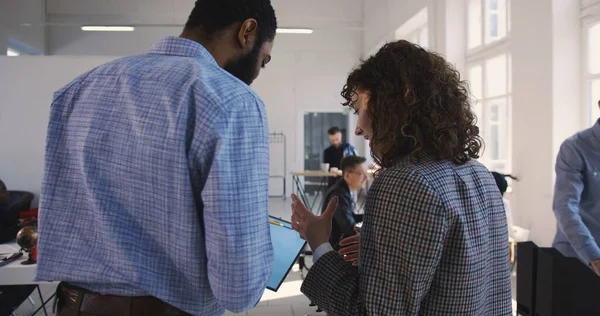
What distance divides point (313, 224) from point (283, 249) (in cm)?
15

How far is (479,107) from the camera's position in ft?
23.0

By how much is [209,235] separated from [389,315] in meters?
0.39

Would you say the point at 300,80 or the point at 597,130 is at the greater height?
the point at 300,80

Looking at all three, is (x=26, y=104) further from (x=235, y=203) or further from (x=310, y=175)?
(x=235, y=203)

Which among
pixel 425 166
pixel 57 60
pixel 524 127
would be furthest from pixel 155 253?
pixel 57 60

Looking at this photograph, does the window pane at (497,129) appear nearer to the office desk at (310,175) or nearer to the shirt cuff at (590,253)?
the office desk at (310,175)

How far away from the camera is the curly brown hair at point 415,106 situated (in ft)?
3.42

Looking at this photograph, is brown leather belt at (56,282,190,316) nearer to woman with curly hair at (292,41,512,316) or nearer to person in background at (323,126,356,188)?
woman with curly hair at (292,41,512,316)

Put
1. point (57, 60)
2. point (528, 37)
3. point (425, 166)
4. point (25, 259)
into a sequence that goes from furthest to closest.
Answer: point (57, 60) < point (528, 37) < point (25, 259) < point (425, 166)

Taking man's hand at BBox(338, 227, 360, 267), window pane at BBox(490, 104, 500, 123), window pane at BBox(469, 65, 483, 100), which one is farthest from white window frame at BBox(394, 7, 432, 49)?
man's hand at BBox(338, 227, 360, 267)

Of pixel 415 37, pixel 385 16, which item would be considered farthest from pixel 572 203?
Result: pixel 385 16

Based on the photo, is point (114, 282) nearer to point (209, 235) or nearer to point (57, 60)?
point (209, 235)

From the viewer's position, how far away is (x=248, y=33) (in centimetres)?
111

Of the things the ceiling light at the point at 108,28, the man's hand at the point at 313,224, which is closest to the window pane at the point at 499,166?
the man's hand at the point at 313,224
